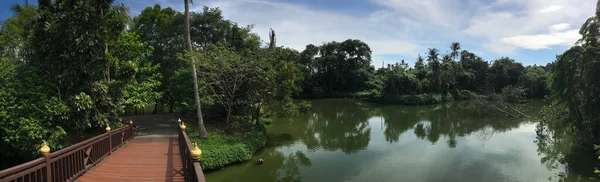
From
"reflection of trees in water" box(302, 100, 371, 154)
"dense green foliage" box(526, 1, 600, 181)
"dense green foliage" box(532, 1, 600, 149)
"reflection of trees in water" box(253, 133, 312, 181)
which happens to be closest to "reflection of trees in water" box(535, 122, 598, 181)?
"dense green foliage" box(526, 1, 600, 181)

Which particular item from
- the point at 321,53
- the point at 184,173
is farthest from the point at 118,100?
the point at 321,53

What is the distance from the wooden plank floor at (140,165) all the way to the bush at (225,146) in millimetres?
1583

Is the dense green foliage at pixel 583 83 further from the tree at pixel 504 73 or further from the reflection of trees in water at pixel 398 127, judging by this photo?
the tree at pixel 504 73

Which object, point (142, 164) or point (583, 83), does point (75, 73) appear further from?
point (583, 83)

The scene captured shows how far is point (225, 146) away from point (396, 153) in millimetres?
8034

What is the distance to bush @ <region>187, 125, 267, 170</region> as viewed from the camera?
1213 cm

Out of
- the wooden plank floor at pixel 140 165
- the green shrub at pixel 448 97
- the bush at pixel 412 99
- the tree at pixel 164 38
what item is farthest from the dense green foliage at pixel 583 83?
the green shrub at pixel 448 97

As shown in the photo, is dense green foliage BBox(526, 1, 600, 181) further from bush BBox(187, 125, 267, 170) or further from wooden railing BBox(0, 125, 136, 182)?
wooden railing BBox(0, 125, 136, 182)

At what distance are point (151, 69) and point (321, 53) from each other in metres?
38.5

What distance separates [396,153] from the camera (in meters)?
15.3

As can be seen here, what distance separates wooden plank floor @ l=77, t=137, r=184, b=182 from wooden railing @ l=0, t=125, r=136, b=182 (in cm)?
21

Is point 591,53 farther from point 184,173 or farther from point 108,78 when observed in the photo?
point 108,78

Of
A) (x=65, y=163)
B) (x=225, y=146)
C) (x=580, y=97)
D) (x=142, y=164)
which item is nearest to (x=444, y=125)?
(x=580, y=97)

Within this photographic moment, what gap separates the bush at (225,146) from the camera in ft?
39.8
